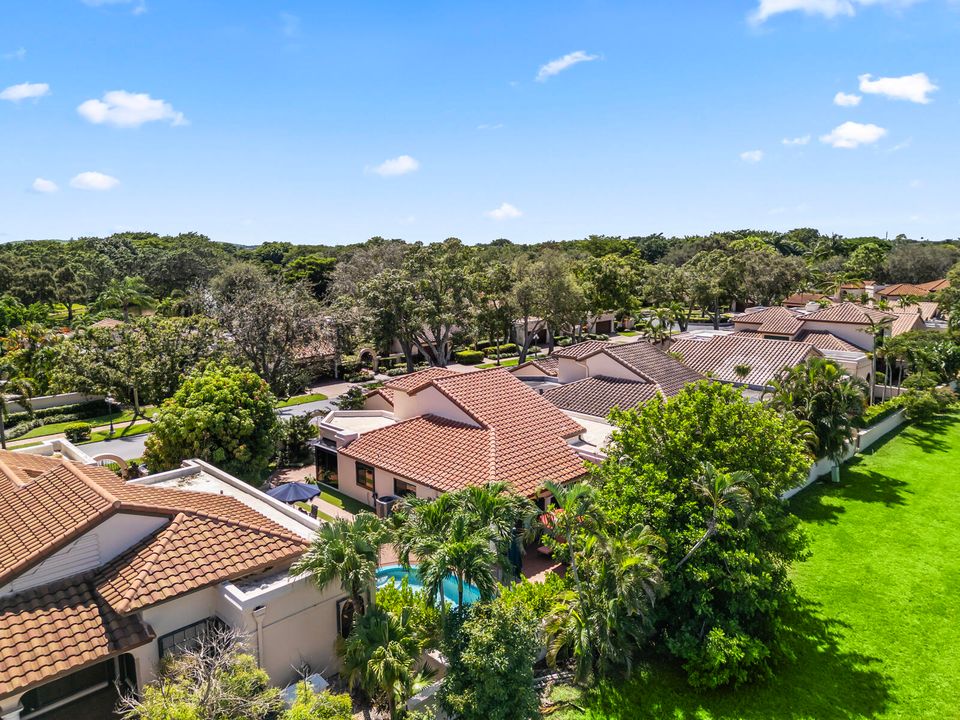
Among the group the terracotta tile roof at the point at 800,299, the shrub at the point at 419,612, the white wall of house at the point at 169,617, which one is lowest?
the shrub at the point at 419,612

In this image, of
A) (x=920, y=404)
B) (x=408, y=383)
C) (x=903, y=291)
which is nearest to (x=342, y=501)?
(x=408, y=383)

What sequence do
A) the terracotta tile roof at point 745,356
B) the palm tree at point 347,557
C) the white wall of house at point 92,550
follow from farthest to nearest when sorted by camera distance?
the terracotta tile roof at point 745,356
the palm tree at point 347,557
the white wall of house at point 92,550

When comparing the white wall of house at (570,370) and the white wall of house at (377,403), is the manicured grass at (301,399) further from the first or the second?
the white wall of house at (570,370)

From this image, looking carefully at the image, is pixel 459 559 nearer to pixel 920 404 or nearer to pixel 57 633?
pixel 57 633

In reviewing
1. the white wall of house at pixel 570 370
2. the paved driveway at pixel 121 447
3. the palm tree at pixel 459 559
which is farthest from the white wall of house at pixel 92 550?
the white wall of house at pixel 570 370

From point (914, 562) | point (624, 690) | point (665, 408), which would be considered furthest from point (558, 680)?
point (914, 562)

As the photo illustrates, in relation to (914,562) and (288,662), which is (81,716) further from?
(914,562)
